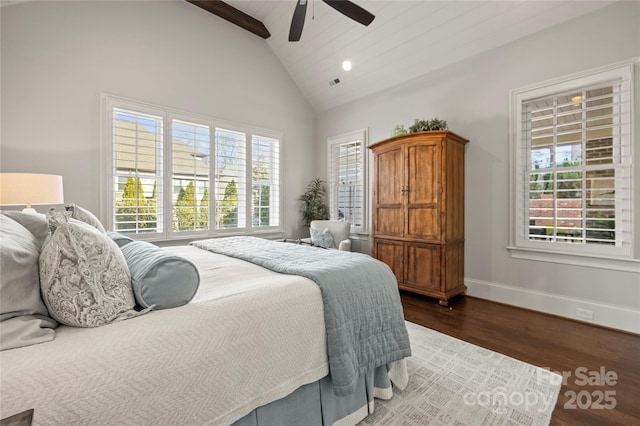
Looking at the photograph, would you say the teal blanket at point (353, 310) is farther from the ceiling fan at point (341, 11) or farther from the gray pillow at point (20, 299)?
the ceiling fan at point (341, 11)

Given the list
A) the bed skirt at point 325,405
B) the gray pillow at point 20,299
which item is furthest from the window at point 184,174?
the bed skirt at point 325,405

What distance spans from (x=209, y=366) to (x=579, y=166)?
3866 millimetres

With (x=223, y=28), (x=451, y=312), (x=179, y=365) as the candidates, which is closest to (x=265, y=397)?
(x=179, y=365)

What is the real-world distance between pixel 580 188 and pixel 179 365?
3883mm

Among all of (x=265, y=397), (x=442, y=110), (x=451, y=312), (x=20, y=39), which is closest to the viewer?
(x=265, y=397)

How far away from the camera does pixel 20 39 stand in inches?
113

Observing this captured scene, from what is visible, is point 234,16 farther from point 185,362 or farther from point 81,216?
point 185,362

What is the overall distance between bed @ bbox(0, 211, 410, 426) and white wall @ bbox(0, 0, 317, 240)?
9.52ft

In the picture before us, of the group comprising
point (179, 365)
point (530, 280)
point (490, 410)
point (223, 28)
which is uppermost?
point (223, 28)

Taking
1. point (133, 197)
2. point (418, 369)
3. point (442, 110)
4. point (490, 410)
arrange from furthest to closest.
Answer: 1. point (442, 110)
2. point (133, 197)
3. point (418, 369)
4. point (490, 410)

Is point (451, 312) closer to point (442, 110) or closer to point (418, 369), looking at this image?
point (418, 369)

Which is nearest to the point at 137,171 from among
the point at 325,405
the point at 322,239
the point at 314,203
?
the point at 322,239

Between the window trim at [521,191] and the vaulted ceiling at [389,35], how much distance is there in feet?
2.14

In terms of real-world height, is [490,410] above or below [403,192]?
below
